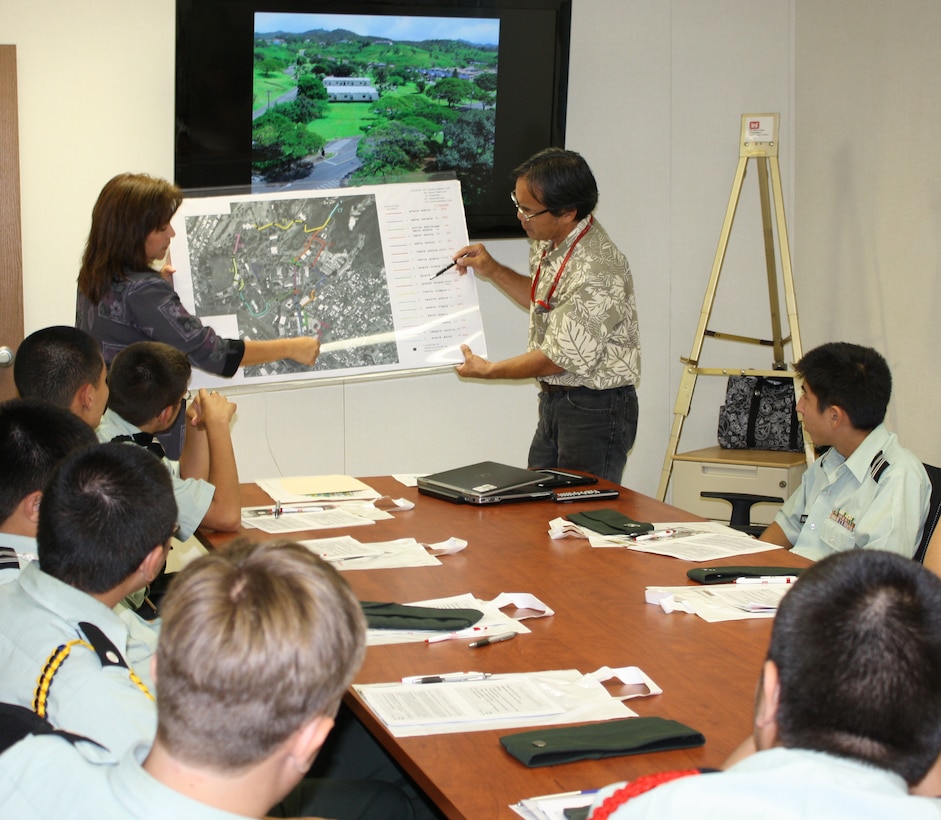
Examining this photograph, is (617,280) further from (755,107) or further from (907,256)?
(755,107)

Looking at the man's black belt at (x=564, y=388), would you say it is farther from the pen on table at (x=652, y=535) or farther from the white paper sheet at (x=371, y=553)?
the white paper sheet at (x=371, y=553)

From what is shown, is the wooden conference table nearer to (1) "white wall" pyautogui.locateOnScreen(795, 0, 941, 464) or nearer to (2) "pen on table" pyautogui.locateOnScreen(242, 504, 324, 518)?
(2) "pen on table" pyautogui.locateOnScreen(242, 504, 324, 518)

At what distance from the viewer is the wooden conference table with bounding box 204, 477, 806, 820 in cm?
143

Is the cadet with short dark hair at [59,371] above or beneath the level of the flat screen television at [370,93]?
beneath

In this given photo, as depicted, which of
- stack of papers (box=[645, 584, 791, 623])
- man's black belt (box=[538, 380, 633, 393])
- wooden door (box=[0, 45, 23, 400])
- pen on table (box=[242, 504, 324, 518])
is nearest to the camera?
stack of papers (box=[645, 584, 791, 623])

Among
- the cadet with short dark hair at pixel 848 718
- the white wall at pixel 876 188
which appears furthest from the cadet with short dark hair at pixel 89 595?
the white wall at pixel 876 188

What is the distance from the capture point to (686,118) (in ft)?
17.0

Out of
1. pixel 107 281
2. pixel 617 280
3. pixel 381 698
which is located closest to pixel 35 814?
pixel 381 698

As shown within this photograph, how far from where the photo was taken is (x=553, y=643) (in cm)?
194

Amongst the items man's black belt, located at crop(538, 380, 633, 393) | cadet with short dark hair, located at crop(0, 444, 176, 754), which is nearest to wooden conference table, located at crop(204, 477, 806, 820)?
cadet with short dark hair, located at crop(0, 444, 176, 754)

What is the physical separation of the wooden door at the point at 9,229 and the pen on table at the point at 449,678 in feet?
10.2

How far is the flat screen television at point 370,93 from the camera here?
4.37 metres

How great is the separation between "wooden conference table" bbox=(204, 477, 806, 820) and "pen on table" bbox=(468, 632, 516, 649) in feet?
0.04

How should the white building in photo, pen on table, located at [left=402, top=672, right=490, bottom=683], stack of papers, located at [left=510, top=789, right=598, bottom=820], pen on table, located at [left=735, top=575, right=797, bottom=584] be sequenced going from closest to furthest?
stack of papers, located at [left=510, top=789, right=598, bottom=820]
pen on table, located at [left=402, top=672, right=490, bottom=683]
pen on table, located at [left=735, top=575, right=797, bottom=584]
the white building in photo
